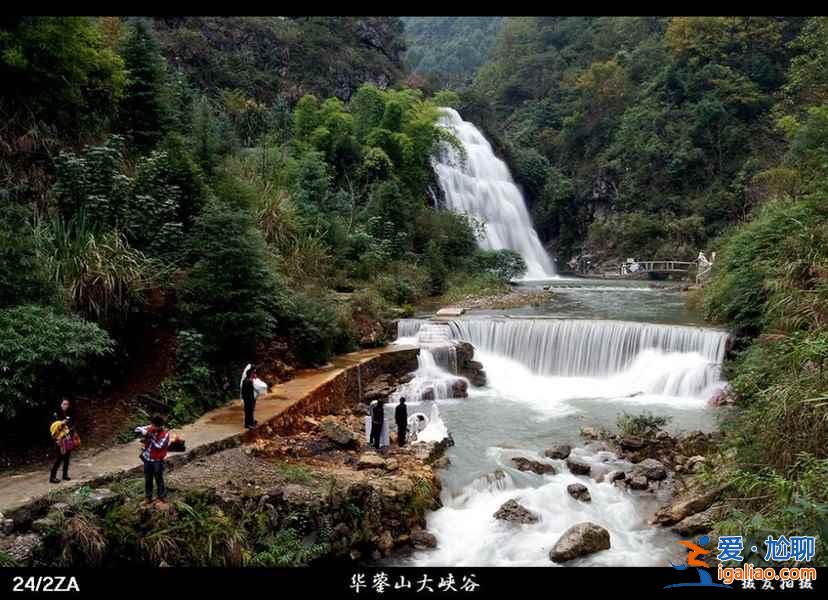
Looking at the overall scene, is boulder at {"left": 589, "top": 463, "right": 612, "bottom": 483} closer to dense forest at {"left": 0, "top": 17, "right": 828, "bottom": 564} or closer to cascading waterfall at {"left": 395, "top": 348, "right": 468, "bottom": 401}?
dense forest at {"left": 0, "top": 17, "right": 828, "bottom": 564}

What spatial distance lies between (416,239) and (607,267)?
1310cm

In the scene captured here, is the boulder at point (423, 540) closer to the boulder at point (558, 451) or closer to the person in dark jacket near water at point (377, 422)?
the person in dark jacket near water at point (377, 422)

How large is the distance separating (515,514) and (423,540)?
128cm

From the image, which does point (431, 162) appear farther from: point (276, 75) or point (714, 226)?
point (714, 226)

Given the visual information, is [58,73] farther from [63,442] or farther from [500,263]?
[500,263]

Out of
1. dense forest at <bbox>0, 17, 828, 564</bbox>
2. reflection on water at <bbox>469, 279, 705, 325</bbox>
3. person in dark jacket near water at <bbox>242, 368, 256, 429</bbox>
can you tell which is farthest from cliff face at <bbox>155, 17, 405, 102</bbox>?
person in dark jacket near water at <bbox>242, 368, 256, 429</bbox>

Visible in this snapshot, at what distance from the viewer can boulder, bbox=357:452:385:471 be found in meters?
8.18

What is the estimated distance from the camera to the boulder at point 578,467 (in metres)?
8.78

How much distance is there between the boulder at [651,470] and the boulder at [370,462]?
354cm

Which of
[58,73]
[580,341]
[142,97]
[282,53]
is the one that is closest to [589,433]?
[580,341]

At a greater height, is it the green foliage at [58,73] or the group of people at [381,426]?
the green foliage at [58,73]

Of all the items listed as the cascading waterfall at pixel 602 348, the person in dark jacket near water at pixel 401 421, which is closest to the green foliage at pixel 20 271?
the person in dark jacket near water at pixel 401 421

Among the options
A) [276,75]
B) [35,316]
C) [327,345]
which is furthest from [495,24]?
[35,316]
